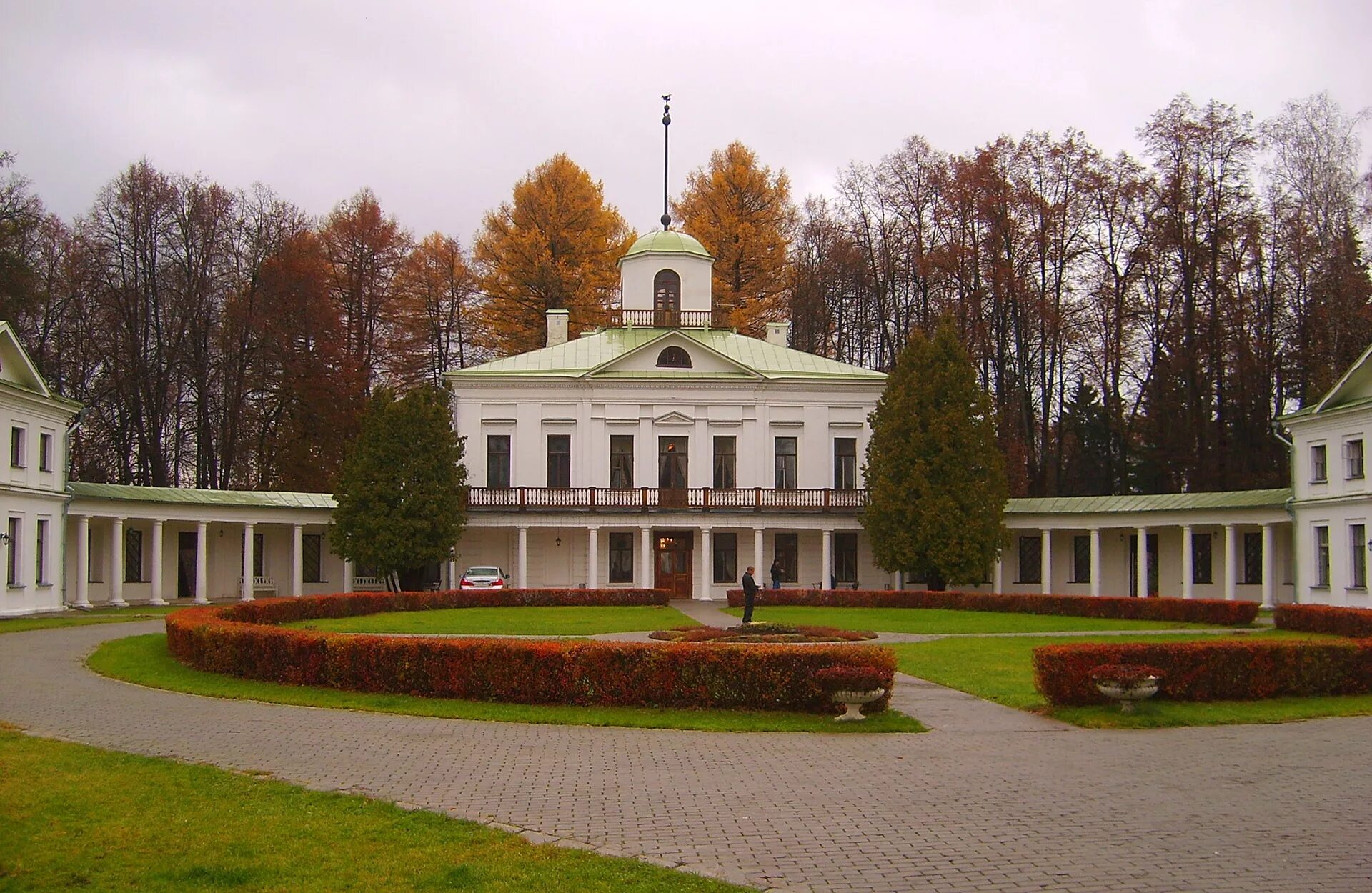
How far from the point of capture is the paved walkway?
8.52 m

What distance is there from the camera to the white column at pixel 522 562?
44656 mm

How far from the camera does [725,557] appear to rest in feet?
156

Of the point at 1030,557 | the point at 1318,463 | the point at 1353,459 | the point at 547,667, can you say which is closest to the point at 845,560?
the point at 1030,557

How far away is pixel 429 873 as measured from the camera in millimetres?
7941

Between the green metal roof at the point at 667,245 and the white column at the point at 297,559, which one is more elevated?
the green metal roof at the point at 667,245

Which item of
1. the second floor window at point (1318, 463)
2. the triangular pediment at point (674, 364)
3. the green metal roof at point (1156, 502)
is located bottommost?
the green metal roof at point (1156, 502)

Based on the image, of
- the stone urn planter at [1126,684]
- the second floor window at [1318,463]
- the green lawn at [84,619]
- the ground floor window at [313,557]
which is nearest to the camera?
the stone urn planter at [1126,684]

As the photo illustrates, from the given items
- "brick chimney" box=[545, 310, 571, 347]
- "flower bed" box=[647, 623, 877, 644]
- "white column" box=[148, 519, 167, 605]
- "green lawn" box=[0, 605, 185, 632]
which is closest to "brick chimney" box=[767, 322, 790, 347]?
"brick chimney" box=[545, 310, 571, 347]

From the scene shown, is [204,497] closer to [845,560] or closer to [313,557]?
[313,557]

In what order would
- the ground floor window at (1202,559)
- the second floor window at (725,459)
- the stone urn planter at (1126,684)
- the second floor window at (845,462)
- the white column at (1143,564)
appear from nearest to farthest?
the stone urn planter at (1126,684)
the white column at (1143,564)
the ground floor window at (1202,559)
the second floor window at (725,459)
the second floor window at (845,462)

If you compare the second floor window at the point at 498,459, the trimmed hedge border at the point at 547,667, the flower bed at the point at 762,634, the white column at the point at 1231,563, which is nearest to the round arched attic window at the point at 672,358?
the second floor window at the point at 498,459

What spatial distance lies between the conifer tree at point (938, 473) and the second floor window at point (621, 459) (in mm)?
9401

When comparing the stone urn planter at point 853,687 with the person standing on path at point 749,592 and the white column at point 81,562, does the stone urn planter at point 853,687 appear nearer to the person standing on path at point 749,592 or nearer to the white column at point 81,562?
the person standing on path at point 749,592

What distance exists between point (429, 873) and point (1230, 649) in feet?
41.5
